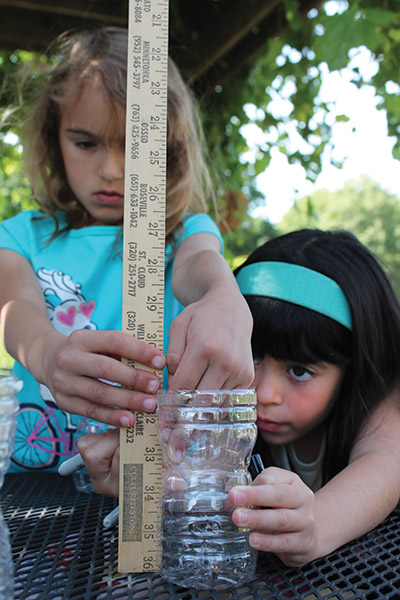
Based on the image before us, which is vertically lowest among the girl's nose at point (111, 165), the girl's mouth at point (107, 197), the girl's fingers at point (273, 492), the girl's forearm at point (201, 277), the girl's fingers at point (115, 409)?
the girl's fingers at point (273, 492)

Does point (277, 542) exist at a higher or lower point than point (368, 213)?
lower

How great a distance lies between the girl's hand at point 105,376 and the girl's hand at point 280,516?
181 mm

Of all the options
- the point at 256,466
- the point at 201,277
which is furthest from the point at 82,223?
the point at 256,466

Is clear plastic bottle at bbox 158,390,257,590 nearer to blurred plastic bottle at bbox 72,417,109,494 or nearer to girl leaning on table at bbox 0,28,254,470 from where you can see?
girl leaning on table at bbox 0,28,254,470

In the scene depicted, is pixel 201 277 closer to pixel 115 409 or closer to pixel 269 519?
pixel 115 409

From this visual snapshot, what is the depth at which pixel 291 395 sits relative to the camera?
1.25 metres

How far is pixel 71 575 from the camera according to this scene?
66 cm

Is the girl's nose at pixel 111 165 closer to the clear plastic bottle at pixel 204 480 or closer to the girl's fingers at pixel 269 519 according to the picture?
the clear plastic bottle at pixel 204 480

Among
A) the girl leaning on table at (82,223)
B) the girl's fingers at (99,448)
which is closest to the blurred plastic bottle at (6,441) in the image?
the girl's fingers at (99,448)

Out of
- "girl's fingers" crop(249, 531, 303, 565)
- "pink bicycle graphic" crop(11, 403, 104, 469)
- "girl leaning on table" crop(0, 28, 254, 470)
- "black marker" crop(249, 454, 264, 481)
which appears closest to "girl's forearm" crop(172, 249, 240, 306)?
"girl leaning on table" crop(0, 28, 254, 470)

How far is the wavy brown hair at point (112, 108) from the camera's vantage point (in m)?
1.48

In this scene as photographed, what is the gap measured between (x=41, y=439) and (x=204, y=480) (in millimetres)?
911

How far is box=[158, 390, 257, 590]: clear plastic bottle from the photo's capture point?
0.67m

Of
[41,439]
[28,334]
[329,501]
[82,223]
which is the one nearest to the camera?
[329,501]
